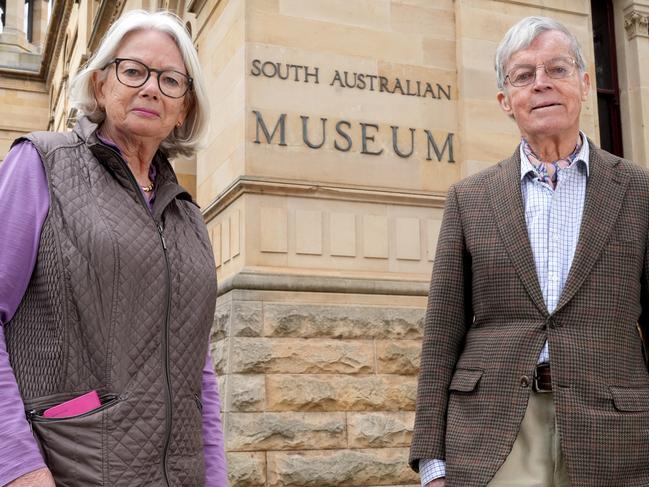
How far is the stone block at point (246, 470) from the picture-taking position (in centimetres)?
660

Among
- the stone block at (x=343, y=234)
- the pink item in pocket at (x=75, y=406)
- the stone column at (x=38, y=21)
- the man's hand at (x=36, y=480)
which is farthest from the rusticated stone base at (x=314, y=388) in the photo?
the stone column at (x=38, y=21)

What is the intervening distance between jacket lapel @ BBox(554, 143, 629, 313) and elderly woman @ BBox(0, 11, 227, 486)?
1.11 metres

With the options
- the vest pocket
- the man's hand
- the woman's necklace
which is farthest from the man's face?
the man's hand

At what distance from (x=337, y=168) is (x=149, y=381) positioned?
541cm

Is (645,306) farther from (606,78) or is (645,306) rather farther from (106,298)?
(606,78)

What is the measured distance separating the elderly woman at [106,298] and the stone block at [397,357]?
4.69 m

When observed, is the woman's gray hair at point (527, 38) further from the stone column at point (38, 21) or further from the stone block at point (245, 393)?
the stone column at point (38, 21)

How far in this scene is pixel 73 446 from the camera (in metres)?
2.08

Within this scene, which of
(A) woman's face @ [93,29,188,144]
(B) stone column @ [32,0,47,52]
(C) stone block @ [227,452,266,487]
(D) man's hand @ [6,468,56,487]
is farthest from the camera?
(B) stone column @ [32,0,47,52]

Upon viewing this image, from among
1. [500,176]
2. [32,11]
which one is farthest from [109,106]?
[32,11]

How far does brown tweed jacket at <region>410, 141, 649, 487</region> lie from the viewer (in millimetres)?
2578

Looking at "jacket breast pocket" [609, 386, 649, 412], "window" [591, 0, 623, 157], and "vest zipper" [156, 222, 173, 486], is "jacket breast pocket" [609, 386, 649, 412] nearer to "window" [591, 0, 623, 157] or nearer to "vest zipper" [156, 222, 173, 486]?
"vest zipper" [156, 222, 173, 486]

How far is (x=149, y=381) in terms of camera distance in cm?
223

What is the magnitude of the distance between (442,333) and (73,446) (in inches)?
50.5
